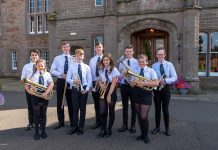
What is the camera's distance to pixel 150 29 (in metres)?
16.2

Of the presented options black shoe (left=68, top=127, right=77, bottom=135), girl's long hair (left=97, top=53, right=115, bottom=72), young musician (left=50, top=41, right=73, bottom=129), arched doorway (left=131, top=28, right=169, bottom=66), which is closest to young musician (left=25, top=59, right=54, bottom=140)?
black shoe (left=68, top=127, right=77, bottom=135)

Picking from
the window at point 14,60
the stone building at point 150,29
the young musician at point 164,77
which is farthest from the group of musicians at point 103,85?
the window at point 14,60

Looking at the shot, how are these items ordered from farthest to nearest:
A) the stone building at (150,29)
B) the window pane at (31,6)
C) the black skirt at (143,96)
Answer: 1. the window pane at (31,6)
2. the stone building at (150,29)
3. the black skirt at (143,96)

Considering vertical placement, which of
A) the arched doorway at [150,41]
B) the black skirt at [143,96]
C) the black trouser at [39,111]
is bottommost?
the black trouser at [39,111]

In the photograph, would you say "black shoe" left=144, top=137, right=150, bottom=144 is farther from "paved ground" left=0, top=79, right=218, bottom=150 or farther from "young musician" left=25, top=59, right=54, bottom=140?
"young musician" left=25, top=59, right=54, bottom=140

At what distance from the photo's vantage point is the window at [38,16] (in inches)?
933

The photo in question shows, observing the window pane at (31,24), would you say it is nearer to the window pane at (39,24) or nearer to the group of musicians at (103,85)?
the window pane at (39,24)

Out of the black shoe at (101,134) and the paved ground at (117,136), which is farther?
the black shoe at (101,134)

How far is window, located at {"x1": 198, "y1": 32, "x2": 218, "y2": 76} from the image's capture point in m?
15.6

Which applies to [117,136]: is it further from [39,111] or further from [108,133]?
[39,111]

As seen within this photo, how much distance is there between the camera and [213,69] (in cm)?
1591

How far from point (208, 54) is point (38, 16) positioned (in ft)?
48.0

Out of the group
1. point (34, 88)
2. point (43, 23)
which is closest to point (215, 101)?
point (34, 88)

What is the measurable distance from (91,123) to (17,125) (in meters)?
1.95
